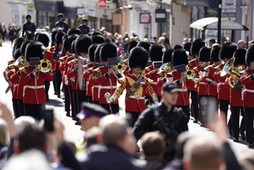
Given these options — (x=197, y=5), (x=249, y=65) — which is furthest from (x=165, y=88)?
(x=197, y=5)

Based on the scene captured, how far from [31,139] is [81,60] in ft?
36.9

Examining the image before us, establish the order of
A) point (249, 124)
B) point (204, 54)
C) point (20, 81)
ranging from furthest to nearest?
point (204, 54) → point (20, 81) → point (249, 124)

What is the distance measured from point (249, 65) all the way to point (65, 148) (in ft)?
27.4

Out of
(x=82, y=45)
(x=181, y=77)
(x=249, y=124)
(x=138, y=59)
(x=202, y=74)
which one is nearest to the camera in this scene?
(x=138, y=59)

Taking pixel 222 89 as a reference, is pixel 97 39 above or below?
above

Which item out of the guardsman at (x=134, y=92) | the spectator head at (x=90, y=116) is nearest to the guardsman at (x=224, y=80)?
the guardsman at (x=134, y=92)

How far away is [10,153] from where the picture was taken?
742cm

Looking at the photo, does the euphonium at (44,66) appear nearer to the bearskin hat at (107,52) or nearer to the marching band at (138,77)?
the marching band at (138,77)

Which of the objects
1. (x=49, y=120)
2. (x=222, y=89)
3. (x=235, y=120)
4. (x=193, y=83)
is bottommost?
(x=235, y=120)

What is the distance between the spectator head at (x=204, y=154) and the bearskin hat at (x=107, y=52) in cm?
988

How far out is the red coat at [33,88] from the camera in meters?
15.3

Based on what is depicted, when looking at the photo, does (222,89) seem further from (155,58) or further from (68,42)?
(68,42)

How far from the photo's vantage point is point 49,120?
289 inches

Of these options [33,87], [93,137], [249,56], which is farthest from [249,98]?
[93,137]
